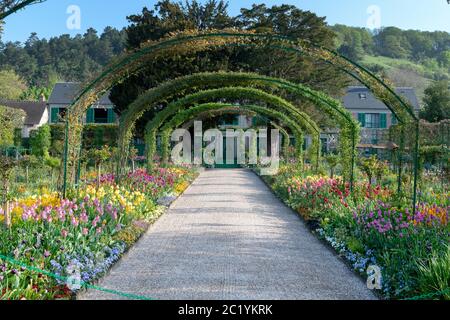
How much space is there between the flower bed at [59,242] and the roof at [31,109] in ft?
112

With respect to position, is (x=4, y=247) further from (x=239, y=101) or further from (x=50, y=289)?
(x=239, y=101)

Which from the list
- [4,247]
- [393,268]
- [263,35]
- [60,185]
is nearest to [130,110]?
[60,185]

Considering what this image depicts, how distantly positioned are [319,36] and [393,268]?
24017 mm

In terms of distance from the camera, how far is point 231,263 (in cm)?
613

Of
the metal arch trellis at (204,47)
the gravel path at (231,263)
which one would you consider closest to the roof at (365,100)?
the metal arch trellis at (204,47)

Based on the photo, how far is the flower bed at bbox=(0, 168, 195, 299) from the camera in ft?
14.6

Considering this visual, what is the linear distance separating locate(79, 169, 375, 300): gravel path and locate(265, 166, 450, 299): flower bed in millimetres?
237

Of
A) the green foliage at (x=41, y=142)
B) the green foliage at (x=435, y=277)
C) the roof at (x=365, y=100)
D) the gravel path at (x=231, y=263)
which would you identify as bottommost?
the gravel path at (x=231, y=263)

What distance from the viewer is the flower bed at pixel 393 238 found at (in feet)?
15.5

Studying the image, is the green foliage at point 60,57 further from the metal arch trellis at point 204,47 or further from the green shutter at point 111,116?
the metal arch trellis at point 204,47

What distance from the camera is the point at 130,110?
1254 cm

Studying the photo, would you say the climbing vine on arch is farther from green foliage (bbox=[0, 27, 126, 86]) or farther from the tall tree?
green foliage (bbox=[0, 27, 126, 86])

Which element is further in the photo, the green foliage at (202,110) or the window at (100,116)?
the window at (100,116)

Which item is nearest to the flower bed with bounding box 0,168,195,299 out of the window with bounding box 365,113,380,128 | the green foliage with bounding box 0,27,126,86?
the window with bounding box 365,113,380,128
